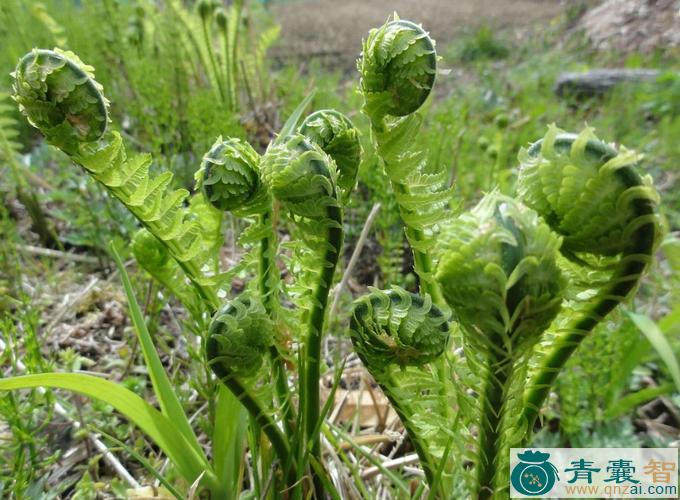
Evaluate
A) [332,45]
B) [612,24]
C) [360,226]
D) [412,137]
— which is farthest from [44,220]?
[612,24]

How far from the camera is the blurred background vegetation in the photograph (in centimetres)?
129

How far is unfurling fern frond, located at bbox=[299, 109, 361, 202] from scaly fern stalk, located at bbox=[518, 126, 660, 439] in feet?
0.89

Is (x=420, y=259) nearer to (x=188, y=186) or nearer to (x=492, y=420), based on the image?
(x=492, y=420)

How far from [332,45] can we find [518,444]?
19.5ft

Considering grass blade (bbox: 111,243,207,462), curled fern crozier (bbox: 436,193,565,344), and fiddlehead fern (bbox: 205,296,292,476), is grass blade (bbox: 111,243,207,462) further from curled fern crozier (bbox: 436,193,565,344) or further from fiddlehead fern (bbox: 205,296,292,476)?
curled fern crozier (bbox: 436,193,565,344)

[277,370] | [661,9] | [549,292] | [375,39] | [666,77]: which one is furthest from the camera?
[661,9]

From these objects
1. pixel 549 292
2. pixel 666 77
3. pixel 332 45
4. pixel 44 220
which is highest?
pixel 332 45

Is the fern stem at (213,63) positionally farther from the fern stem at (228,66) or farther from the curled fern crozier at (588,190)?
the curled fern crozier at (588,190)

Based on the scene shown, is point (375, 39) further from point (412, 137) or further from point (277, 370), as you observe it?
point (277, 370)

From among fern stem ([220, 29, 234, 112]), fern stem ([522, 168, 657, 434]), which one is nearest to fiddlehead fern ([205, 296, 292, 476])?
fern stem ([522, 168, 657, 434])

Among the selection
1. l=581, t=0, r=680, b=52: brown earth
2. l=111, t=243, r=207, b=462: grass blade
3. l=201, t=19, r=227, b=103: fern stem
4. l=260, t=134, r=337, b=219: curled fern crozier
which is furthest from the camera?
l=581, t=0, r=680, b=52: brown earth

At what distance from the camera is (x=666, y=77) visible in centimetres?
393

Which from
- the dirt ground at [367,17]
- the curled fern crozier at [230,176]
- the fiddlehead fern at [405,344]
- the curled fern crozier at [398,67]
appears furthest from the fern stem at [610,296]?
the dirt ground at [367,17]
